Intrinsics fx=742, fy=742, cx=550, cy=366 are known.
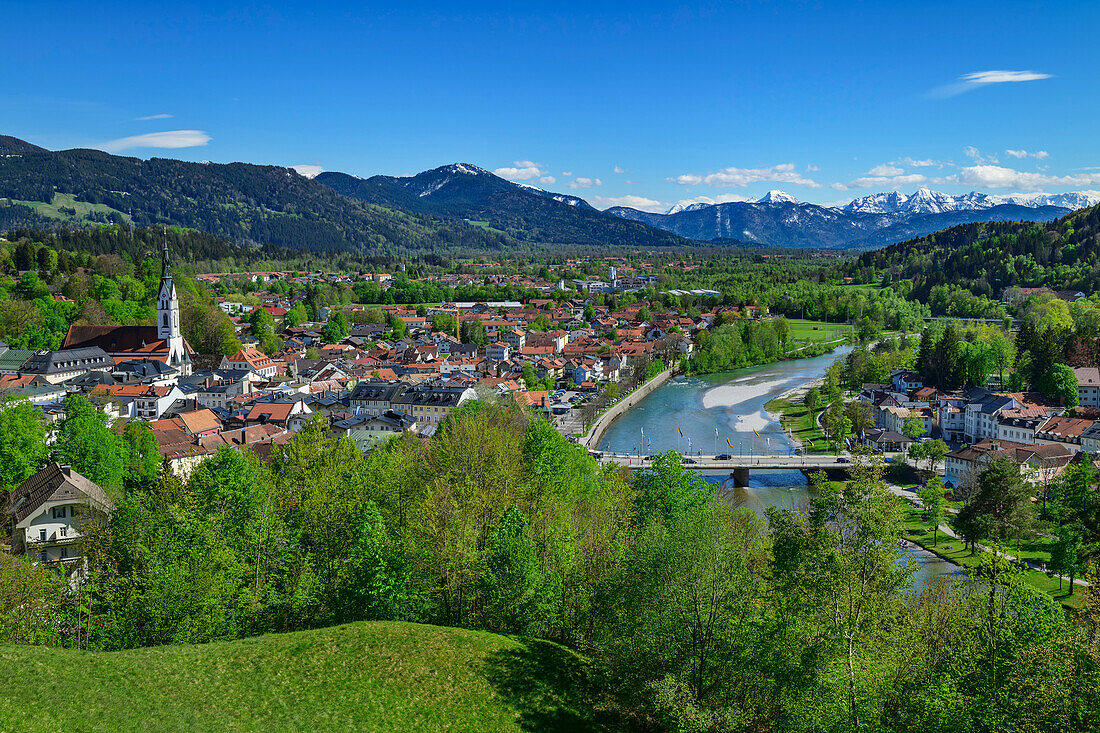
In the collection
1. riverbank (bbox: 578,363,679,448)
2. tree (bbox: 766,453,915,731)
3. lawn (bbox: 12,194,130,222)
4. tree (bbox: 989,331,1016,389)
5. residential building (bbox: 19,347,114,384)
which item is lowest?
riverbank (bbox: 578,363,679,448)

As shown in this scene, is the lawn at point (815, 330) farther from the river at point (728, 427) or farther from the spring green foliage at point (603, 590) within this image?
the spring green foliage at point (603, 590)

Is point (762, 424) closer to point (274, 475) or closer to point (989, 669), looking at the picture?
point (274, 475)

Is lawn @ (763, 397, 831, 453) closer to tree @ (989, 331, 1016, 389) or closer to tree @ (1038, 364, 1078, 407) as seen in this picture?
tree @ (1038, 364, 1078, 407)

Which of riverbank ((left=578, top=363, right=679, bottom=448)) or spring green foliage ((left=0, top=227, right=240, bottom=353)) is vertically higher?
spring green foliage ((left=0, top=227, right=240, bottom=353))

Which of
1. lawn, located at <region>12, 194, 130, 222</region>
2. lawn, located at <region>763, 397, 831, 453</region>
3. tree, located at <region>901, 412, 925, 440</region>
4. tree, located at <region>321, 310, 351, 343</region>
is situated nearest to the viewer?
lawn, located at <region>763, 397, 831, 453</region>

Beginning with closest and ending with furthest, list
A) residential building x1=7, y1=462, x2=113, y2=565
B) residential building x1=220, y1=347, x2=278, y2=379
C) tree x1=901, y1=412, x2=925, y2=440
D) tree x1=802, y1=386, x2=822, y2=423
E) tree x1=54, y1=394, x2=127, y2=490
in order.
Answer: residential building x1=7, y1=462, x2=113, y2=565, tree x1=54, y1=394, x2=127, y2=490, tree x1=901, y1=412, x2=925, y2=440, tree x1=802, y1=386, x2=822, y2=423, residential building x1=220, y1=347, x2=278, y2=379

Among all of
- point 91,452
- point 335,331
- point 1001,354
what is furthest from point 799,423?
point 335,331

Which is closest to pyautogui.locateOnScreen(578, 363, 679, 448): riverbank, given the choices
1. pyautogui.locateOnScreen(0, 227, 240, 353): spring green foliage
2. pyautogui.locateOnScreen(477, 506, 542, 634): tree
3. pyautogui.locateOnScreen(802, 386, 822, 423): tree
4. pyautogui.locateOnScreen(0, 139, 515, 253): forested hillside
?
pyautogui.locateOnScreen(802, 386, 822, 423): tree
